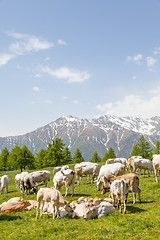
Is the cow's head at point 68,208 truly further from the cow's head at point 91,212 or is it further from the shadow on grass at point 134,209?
the shadow on grass at point 134,209

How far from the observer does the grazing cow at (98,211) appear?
46.2 ft

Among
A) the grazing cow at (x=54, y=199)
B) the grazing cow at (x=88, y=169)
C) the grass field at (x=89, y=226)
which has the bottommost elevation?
the grass field at (x=89, y=226)

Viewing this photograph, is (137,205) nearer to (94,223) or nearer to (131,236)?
(94,223)

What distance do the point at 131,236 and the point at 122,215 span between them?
11.3 feet

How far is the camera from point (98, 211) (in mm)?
14297

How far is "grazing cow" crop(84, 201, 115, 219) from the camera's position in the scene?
46.2 feet

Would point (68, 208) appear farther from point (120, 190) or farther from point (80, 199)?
point (120, 190)

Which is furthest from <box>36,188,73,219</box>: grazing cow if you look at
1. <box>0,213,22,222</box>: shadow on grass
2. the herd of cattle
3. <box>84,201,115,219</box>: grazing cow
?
<box>0,213,22,222</box>: shadow on grass

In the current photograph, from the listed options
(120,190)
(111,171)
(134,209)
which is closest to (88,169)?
(111,171)

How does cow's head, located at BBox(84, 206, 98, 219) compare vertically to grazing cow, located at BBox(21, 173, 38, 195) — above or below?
below

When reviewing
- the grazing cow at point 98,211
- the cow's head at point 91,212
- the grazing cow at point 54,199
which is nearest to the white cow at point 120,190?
the grazing cow at point 98,211

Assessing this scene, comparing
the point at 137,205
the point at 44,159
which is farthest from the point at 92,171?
the point at 44,159

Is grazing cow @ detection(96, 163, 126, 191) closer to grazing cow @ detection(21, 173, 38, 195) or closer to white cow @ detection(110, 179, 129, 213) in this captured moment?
white cow @ detection(110, 179, 129, 213)

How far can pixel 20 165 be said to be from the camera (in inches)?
2876
